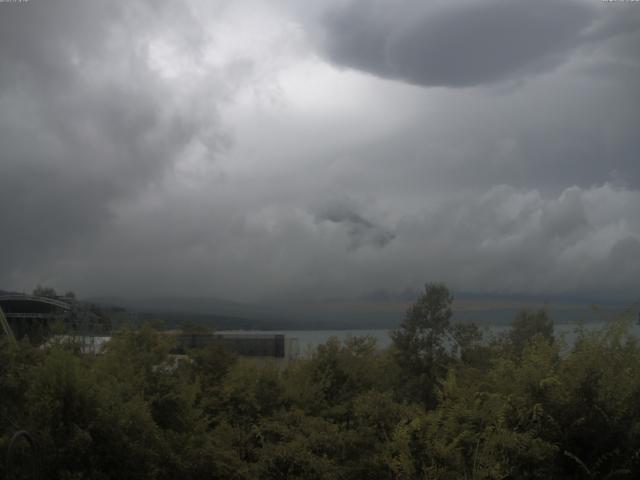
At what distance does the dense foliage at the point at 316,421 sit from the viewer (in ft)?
38.7

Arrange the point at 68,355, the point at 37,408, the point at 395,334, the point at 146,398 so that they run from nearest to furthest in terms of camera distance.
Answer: the point at 37,408 → the point at 68,355 → the point at 146,398 → the point at 395,334

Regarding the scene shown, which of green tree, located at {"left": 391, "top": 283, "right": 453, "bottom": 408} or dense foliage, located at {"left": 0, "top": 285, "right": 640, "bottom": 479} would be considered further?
green tree, located at {"left": 391, "top": 283, "right": 453, "bottom": 408}

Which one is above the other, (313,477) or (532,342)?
(532,342)

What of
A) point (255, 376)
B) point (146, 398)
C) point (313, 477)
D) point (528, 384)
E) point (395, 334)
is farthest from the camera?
point (395, 334)

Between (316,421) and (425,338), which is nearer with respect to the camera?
(316,421)

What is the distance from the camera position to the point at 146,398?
15297 millimetres

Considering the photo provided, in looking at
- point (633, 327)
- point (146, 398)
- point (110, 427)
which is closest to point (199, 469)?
point (146, 398)

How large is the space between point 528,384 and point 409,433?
273cm

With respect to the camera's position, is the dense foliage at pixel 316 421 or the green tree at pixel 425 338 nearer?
the dense foliage at pixel 316 421

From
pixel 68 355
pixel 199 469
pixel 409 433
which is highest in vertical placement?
pixel 68 355

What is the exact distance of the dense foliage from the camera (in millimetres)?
11805

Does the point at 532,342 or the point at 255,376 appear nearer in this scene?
the point at 532,342

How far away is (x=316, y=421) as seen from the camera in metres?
14.5

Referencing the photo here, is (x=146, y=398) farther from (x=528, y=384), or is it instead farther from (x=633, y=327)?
(x=633, y=327)
